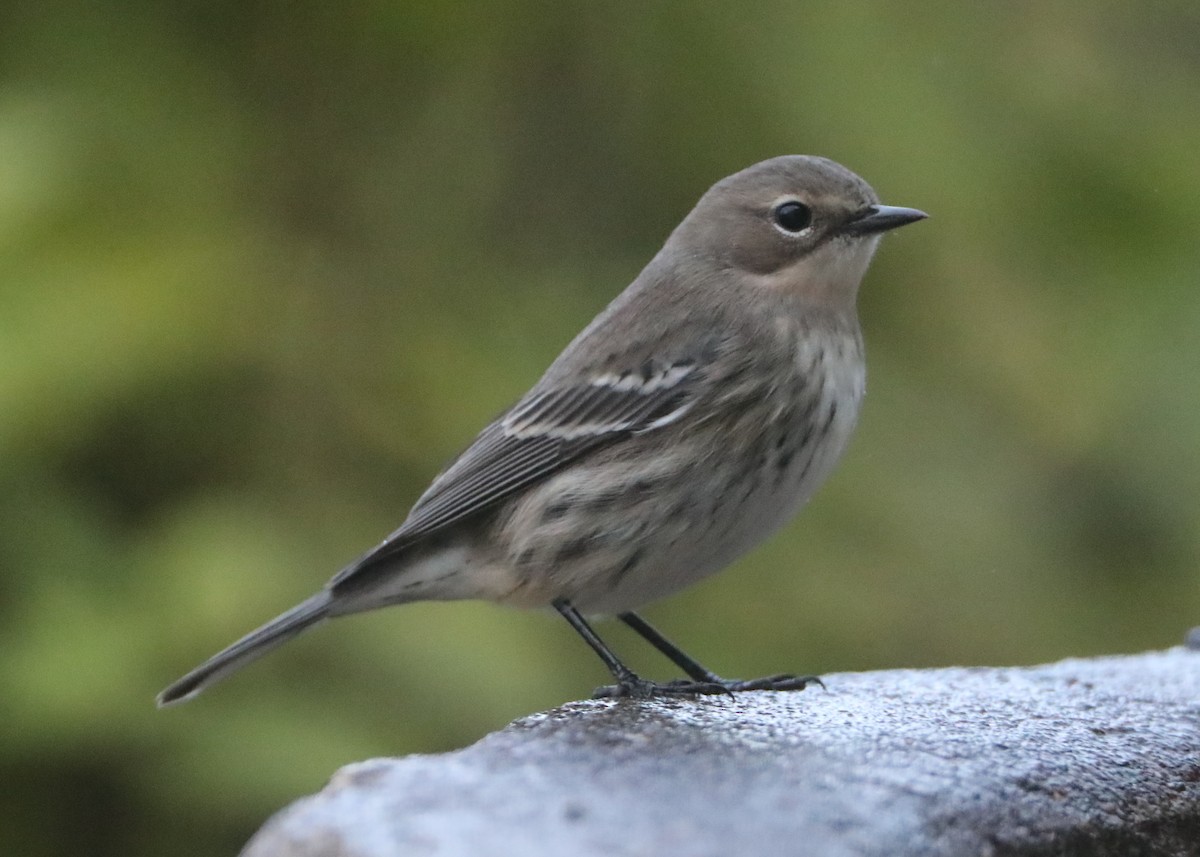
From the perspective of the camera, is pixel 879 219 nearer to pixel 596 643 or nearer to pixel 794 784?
pixel 596 643

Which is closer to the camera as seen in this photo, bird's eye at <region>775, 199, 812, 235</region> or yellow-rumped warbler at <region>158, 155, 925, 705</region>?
yellow-rumped warbler at <region>158, 155, 925, 705</region>

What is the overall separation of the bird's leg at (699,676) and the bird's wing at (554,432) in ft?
1.42

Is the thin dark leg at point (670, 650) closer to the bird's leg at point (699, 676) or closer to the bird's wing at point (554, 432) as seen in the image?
the bird's leg at point (699, 676)

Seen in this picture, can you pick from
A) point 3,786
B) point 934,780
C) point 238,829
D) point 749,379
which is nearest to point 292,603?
point 238,829

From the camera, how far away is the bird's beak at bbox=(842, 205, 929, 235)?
349cm

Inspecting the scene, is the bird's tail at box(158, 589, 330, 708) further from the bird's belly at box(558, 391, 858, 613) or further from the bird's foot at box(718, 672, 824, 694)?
the bird's foot at box(718, 672, 824, 694)

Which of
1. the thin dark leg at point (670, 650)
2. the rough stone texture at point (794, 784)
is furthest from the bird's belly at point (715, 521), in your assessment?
the rough stone texture at point (794, 784)

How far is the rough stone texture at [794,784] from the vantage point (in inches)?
72.8

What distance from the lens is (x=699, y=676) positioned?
3.57 m

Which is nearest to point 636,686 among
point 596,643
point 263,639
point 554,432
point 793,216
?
point 596,643

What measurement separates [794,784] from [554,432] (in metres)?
1.62

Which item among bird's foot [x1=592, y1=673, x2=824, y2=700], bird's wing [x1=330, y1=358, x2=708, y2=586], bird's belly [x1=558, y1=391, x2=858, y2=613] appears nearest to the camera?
bird's foot [x1=592, y1=673, x2=824, y2=700]

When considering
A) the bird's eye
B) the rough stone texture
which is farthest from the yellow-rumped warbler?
the rough stone texture

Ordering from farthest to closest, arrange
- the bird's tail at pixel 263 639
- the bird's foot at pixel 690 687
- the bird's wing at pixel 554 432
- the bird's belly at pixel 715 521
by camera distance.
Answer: the bird's tail at pixel 263 639
the bird's wing at pixel 554 432
the bird's belly at pixel 715 521
the bird's foot at pixel 690 687
